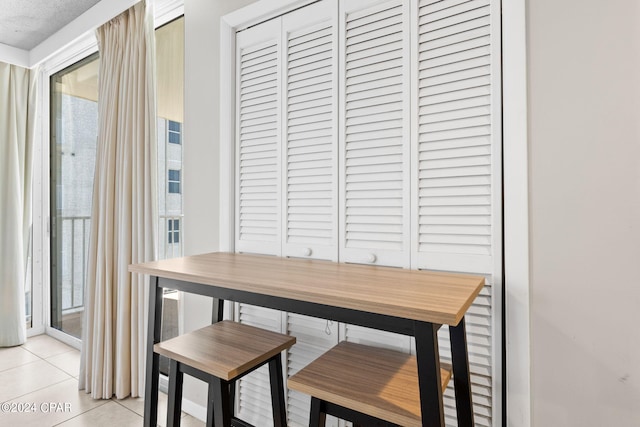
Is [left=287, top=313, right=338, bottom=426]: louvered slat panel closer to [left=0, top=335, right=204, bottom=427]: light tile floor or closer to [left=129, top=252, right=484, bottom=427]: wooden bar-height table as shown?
[left=129, top=252, right=484, bottom=427]: wooden bar-height table

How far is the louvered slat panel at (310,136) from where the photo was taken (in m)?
1.52

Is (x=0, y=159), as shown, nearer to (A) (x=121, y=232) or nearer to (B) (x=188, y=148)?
(A) (x=121, y=232)

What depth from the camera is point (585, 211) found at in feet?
3.39

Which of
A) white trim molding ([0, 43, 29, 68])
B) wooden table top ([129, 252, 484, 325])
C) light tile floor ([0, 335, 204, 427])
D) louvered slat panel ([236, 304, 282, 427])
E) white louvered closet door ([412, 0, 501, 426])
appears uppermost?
white trim molding ([0, 43, 29, 68])

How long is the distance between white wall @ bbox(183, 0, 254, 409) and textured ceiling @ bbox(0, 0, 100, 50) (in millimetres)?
1001

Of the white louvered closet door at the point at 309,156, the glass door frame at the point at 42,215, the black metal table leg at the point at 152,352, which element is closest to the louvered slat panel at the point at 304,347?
the white louvered closet door at the point at 309,156

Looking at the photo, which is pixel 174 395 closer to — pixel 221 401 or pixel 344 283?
pixel 221 401

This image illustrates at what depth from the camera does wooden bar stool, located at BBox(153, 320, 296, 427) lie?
1175 millimetres

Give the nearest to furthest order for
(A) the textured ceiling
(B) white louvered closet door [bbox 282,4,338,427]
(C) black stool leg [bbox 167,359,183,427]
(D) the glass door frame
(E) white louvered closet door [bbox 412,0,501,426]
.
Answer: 1. (E) white louvered closet door [bbox 412,0,501,426]
2. (C) black stool leg [bbox 167,359,183,427]
3. (B) white louvered closet door [bbox 282,4,338,427]
4. (A) the textured ceiling
5. (D) the glass door frame

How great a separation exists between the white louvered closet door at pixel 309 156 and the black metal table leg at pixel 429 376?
699 mm

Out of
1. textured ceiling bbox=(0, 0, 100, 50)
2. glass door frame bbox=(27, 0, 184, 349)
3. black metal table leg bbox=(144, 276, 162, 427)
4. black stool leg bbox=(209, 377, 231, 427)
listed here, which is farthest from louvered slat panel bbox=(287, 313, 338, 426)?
glass door frame bbox=(27, 0, 184, 349)

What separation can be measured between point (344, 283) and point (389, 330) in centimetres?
24

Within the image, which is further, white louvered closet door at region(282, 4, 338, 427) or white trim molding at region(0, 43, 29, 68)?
white trim molding at region(0, 43, 29, 68)

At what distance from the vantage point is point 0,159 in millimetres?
2924
